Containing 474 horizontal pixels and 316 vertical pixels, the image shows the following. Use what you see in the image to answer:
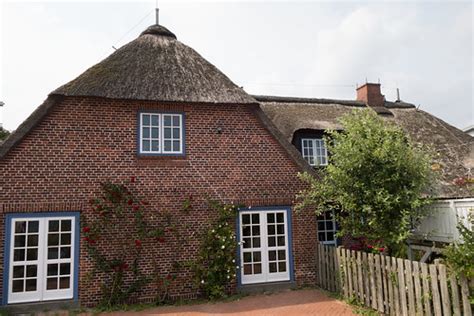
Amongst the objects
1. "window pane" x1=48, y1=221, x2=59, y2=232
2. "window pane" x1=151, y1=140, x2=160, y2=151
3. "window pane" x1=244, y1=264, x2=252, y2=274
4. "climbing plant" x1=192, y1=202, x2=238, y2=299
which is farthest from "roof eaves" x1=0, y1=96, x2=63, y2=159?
"window pane" x1=244, y1=264, x2=252, y2=274

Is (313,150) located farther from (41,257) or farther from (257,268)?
(41,257)

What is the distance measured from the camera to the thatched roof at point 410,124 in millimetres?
13422

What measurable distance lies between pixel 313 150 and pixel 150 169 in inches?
270

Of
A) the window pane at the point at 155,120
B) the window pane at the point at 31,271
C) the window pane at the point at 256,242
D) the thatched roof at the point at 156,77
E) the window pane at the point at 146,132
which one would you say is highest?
the thatched roof at the point at 156,77

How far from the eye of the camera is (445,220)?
372 inches

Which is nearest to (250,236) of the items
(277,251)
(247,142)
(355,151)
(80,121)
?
(277,251)

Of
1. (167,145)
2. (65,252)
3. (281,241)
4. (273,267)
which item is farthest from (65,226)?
(281,241)

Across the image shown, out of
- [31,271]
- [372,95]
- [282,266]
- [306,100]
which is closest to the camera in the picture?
[31,271]

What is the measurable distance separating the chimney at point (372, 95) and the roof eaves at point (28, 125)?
49.0 ft

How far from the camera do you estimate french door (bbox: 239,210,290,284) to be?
10.0 meters

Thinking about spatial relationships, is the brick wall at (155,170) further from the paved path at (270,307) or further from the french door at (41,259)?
the paved path at (270,307)

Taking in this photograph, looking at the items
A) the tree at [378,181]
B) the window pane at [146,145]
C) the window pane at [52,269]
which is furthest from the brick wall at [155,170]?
the tree at [378,181]

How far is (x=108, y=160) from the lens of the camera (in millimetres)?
9391

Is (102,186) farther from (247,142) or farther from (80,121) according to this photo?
(247,142)
